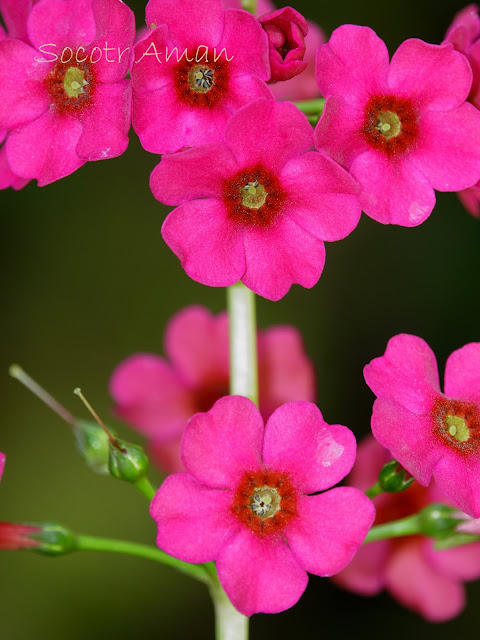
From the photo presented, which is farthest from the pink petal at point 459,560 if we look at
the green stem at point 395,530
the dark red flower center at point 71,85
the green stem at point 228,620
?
the dark red flower center at point 71,85

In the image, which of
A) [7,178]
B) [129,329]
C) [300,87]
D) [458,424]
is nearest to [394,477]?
[458,424]

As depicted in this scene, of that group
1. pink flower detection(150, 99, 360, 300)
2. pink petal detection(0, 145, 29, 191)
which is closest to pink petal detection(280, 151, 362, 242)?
pink flower detection(150, 99, 360, 300)

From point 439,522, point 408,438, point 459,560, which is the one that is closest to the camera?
point 408,438

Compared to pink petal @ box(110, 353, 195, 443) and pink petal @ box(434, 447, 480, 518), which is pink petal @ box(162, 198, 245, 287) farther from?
pink petal @ box(110, 353, 195, 443)

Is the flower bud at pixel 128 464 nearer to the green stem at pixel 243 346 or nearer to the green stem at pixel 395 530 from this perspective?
the green stem at pixel 243 346

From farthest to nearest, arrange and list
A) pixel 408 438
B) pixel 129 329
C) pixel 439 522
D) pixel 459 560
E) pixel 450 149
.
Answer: pixel 129 329
pixel 459 560
pixel 439 522
pixel 450 149
pixel 408 438

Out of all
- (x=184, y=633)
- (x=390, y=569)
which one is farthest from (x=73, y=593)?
(x=390, y=569)

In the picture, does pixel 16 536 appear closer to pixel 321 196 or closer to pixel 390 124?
pixel 321 196
